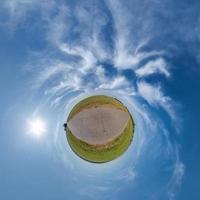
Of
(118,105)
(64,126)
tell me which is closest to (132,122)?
(118,105)

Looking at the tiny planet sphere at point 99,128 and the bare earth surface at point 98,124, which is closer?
the bare earth surface at point 98,124

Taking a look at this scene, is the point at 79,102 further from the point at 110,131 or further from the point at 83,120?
the point at 110,131

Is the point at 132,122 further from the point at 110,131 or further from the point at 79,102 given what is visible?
the point at 79,102

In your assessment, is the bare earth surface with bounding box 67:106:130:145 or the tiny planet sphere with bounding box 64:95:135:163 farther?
the tiny planet sphere with bounding box 64:95:135:163

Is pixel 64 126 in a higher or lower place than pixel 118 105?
lower

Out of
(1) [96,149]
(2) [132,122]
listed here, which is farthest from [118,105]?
(1) [96,149]
